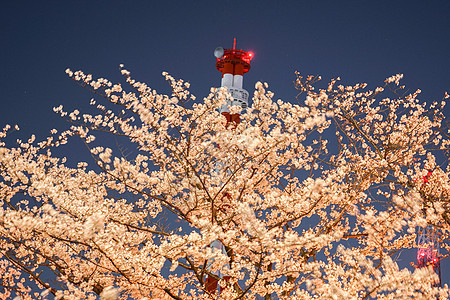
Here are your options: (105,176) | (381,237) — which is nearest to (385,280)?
(381,237)

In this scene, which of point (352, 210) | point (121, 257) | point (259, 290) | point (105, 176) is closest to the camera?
point (121, 257)

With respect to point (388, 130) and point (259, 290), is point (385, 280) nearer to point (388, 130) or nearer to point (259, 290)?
point (259, 290)

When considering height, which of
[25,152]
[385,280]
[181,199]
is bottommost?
[385,280]

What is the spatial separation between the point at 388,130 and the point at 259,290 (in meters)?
4.20

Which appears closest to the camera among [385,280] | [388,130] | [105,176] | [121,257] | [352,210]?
[385,280]

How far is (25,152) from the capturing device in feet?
28.8

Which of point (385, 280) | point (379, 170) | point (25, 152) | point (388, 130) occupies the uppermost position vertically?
point (25, 152)

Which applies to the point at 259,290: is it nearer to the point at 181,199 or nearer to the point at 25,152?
the point at 181,199

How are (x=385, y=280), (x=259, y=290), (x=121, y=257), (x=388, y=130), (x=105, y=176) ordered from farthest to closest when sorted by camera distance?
(x=105, y=176) → (x=388, y=130) → (x=259, y=290) → (x=121, y=257) → (x=385, y=280)

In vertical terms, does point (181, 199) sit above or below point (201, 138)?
below

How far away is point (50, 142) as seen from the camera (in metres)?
8.47

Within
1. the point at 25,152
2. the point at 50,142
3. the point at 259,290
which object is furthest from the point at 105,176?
the point at 259,290

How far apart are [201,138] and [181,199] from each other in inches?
77.9

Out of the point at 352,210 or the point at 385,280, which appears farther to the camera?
the point at 352,210
